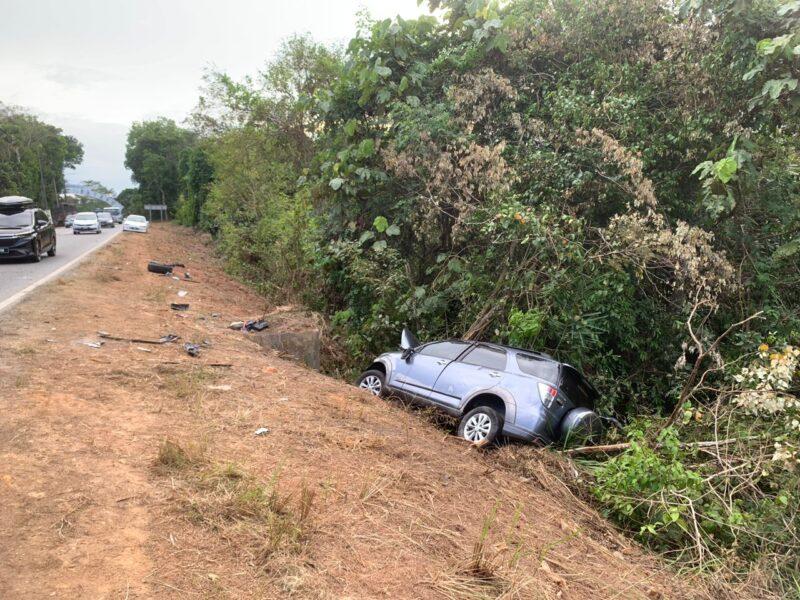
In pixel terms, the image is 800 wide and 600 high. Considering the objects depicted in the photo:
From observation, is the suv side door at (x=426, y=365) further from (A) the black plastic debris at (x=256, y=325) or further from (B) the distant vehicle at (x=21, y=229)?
(B) the distant vehicle at (x=21, y=229)

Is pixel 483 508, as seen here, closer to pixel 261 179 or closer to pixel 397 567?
pixel 397 567

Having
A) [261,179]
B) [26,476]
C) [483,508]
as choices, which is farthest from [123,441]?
[261,179]

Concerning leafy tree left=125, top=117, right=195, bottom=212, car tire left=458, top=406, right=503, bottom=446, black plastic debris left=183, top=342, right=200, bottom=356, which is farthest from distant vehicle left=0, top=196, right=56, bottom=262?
leafy tree left=125, top=117, right=195, bottom=212

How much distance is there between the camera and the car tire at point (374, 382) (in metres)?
8.99

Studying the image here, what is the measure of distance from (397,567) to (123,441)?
2517 millimetres

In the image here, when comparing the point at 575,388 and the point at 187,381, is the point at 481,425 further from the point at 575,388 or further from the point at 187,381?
the point at 187,381

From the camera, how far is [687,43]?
934cm

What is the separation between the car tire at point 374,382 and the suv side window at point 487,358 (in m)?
1.54

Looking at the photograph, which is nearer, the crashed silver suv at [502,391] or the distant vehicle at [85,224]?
the crashed silver suv at [502,391]

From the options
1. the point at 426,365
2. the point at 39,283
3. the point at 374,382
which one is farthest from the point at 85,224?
the point at 426,365

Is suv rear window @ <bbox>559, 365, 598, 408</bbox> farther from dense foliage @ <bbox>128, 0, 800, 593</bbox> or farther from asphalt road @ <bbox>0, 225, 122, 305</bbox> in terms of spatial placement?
asphalt road @ <bbox>0, 225, 122, 305</bbox>

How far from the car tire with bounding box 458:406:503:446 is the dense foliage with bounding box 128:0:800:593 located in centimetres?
133

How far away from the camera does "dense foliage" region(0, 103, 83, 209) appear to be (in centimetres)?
4812

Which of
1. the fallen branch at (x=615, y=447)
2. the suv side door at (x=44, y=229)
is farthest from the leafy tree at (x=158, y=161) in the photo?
the fallen branch at (x=615, y=447)
